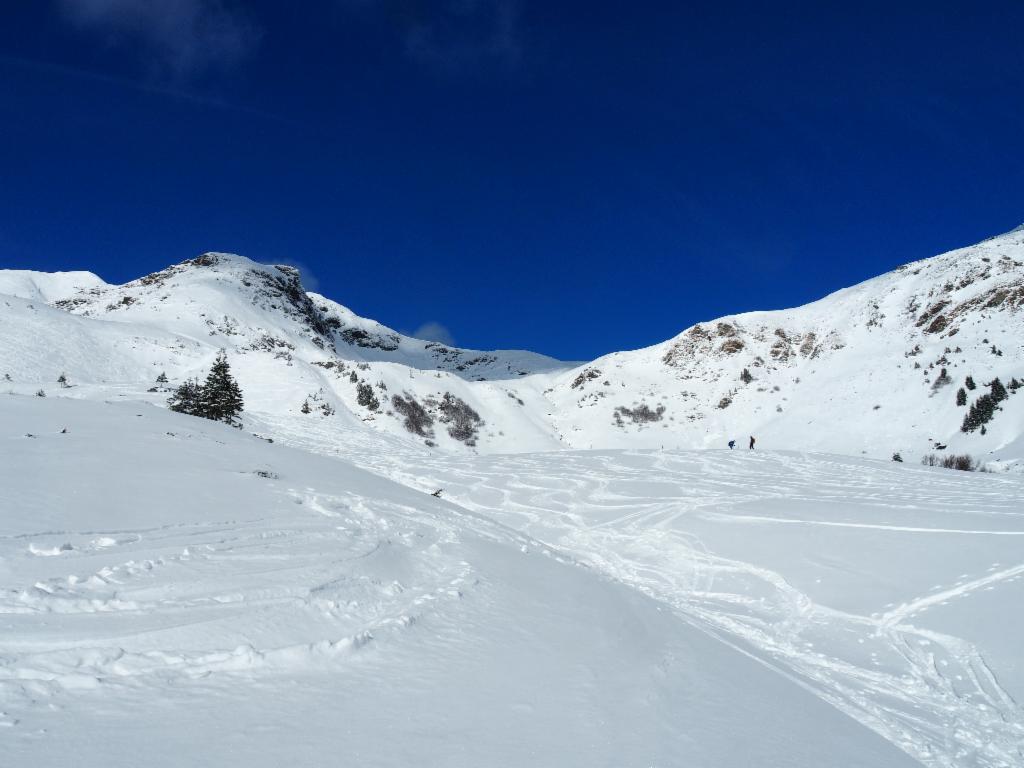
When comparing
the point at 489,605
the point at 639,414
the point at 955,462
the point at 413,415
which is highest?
the point at 639,414

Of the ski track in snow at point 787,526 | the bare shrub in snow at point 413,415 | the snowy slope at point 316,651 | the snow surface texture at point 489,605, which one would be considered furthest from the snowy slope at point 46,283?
the snowy slope at point 316,651

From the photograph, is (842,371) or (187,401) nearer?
(187,401)

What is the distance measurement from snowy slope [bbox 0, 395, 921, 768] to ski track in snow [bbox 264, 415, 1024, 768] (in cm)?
99

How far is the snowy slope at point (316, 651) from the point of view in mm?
2379

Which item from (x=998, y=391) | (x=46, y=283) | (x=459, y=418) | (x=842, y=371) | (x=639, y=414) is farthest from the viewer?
(x=46, y=283)

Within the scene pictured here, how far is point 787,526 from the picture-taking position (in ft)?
35.0

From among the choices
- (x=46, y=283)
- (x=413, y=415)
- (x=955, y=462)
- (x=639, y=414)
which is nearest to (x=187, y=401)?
(x=413, y=415)

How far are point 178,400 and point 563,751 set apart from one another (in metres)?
20.1

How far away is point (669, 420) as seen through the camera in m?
43.3

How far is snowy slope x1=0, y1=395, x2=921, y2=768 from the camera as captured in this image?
238cm

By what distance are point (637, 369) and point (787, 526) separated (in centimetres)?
4285

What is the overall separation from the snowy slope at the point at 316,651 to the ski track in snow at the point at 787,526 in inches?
39.1

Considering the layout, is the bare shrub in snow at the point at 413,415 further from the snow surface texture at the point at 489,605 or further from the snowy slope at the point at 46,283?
the snowy slope at the point at 46,283

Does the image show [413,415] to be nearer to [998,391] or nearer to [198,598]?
[998,391]
